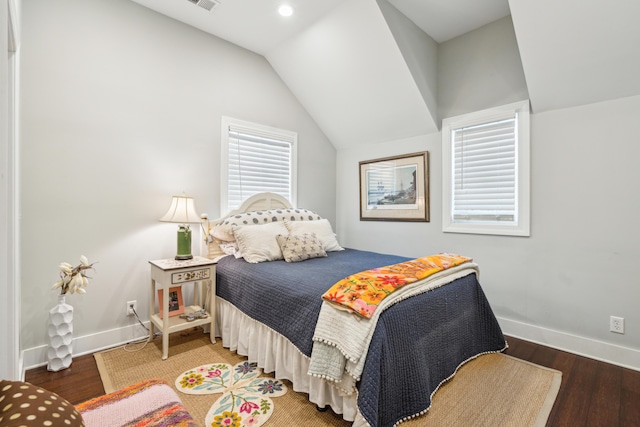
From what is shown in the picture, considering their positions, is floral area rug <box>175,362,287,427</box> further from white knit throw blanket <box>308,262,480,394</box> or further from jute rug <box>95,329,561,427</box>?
white knit throw blanket <box>308,262,480,394</box>

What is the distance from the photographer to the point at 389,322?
162cm

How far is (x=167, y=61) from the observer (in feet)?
9.53

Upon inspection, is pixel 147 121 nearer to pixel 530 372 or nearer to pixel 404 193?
pixel 404 193

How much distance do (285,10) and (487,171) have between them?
252 centimetres

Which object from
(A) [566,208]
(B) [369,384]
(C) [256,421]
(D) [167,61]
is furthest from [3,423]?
(A) [566,208]

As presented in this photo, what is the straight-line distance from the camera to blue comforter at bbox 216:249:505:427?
Answer: 1.51 m

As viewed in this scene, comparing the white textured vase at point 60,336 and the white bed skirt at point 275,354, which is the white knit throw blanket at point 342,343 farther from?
the white textured vase at point 60,336

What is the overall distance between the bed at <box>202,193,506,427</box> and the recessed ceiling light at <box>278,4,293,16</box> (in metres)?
2.03

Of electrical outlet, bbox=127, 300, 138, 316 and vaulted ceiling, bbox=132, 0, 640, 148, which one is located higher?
vaulted ceiling, bbox=132, 0, 640, 148

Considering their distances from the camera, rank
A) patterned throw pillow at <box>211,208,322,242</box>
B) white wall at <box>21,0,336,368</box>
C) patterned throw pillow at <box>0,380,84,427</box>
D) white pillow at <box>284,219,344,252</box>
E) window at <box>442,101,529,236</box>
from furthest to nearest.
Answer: white pillow at <box>284,219,344,252</box>, patterned throw pillow at <box>211,208,322,242</box>, window at <box>442,101,529,236</box>, white wall at <box>21,0,336,368</box>, patterned throw pillow at <box>0,380,84,427</box>

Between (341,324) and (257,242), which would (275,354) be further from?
(257,242)

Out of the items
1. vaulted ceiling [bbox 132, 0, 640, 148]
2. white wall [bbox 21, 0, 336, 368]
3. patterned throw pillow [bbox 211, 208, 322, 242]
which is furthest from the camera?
patterned throw pillow [bbox 211, 208, 322, 242]

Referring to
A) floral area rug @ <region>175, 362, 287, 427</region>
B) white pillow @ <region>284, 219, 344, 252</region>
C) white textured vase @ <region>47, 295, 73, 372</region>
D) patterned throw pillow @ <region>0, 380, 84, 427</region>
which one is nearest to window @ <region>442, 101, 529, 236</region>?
white pillow @ <region>284, 219, 344, 252</region>

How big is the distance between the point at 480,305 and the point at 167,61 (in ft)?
11.6
